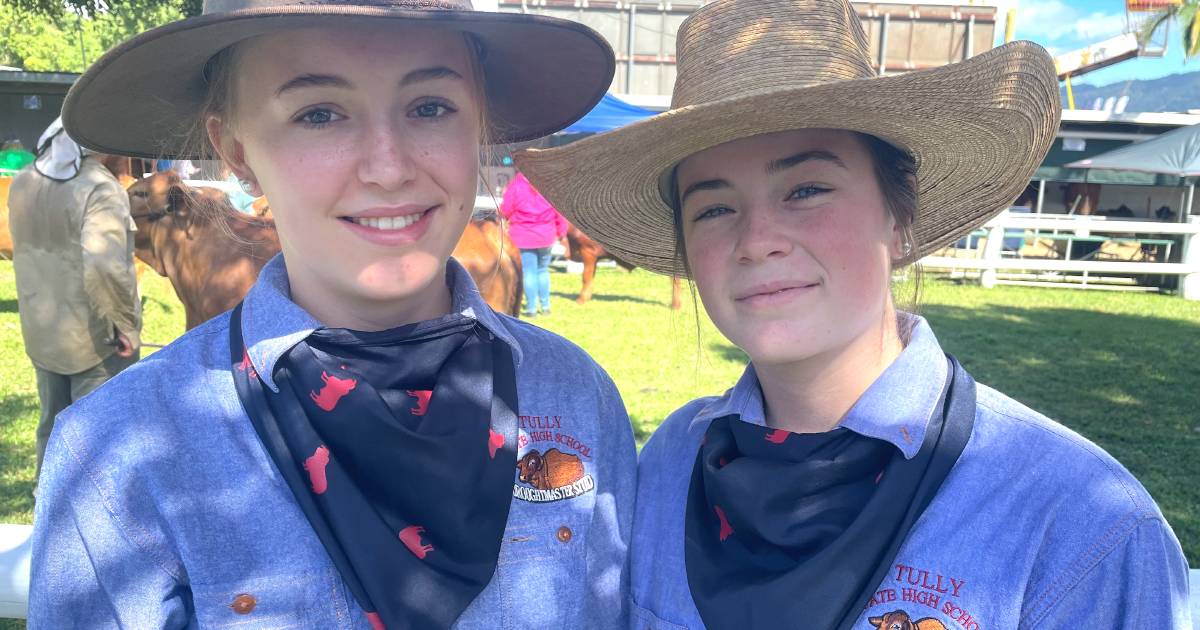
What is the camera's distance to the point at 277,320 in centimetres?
153

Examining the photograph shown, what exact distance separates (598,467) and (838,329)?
566 mm

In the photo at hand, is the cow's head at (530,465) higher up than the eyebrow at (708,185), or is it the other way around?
the eyebrow at (708,185)

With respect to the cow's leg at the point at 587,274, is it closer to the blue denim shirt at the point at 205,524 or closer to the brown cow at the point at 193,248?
the brown cow at the point at 193,248

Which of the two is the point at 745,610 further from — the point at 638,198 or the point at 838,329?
the point at 638,198

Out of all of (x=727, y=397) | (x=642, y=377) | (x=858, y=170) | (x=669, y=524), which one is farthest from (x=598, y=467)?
(x=642, y=377)

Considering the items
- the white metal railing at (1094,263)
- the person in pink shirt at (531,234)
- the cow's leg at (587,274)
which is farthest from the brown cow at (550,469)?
the white metal railing at (1094,263)

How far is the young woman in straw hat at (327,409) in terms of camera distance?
4.43 feet

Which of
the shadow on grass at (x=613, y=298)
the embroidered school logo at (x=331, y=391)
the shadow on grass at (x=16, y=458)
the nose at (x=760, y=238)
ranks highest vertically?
the nose at (x=760, y=238)

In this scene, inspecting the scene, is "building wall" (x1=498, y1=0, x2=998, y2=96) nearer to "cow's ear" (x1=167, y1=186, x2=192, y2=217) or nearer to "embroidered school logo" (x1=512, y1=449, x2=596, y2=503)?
"cow's ear" (x1=167, y1=186, x2=192, y2=217)

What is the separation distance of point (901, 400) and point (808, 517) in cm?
28

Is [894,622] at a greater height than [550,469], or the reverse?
[550,469]

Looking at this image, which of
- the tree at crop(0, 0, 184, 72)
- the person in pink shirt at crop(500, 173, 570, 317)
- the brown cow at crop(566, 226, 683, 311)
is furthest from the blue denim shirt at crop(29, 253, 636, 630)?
the tree at crop(0, 0, 184, 72)

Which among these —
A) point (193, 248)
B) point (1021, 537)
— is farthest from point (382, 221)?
point (193, 248)

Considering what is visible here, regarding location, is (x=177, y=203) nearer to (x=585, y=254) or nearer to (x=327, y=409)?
(x=327, y=409)
